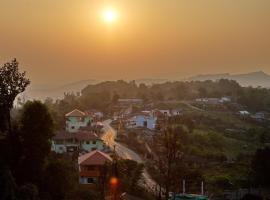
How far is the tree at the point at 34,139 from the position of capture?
68.3 ft

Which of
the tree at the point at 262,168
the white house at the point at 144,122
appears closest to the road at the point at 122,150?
the white house at the point at 144,122

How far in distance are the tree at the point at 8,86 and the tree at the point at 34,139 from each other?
2.76 ft

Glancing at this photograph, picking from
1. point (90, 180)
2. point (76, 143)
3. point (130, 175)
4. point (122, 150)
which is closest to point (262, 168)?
point (130, 175)

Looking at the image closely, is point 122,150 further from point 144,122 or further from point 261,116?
point 261,116

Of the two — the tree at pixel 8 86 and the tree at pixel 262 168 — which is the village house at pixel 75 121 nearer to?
the tree at pixel 262 168

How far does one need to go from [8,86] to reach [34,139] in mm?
2697

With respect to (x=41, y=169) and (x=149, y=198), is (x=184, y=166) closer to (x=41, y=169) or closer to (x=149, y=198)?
(x=149, y=198)

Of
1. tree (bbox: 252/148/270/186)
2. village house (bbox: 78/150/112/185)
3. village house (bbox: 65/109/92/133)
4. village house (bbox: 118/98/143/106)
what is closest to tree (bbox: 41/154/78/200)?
village house (bbox: 78/150/112/185)

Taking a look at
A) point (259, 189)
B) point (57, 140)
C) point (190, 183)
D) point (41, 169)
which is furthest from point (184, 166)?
point (41, 169)

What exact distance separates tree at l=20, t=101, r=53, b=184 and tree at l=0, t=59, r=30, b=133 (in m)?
0.84

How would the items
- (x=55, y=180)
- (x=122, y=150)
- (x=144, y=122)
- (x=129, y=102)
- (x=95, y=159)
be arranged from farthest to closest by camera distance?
(x=129, y=102)
(x=144, y=122)
(x=122, y=150)
(x=95, y=159)
(x=55, y=180)

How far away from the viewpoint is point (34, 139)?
21.1 m

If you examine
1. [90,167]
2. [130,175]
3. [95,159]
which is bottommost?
[130,175]

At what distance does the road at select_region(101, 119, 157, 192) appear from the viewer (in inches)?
1369
